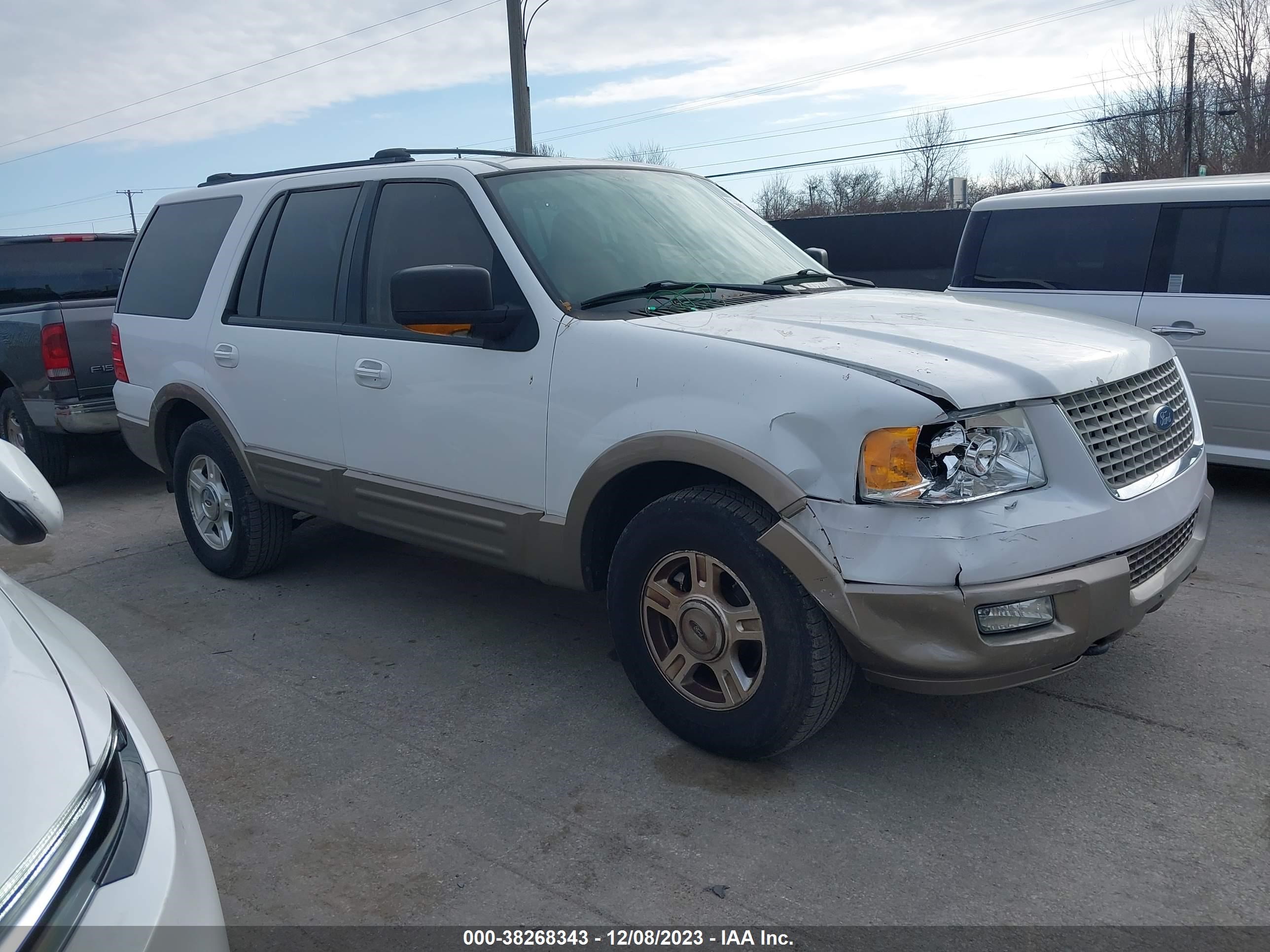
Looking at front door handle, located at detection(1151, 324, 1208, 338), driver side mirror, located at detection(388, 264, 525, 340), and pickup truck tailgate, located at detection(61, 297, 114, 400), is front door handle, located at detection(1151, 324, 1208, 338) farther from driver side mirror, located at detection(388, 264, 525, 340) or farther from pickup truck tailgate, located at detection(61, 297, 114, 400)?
pickup truck tailgate, located at detection(61, 297, 114, 400)

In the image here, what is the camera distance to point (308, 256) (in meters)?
4.80

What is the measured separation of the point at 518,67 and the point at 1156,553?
53.0 feet

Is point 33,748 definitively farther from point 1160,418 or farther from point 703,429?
point 1160,418

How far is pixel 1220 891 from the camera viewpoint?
8.40ft

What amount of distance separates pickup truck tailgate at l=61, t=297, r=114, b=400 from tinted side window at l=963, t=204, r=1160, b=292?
20.3ft

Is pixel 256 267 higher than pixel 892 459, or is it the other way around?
pixel 256 267

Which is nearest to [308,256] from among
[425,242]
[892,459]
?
[425,242]

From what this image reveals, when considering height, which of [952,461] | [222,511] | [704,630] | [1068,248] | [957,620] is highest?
[1068,248]

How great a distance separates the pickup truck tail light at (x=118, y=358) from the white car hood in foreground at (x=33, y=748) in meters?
4.34

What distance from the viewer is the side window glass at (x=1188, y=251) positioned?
6.16 m

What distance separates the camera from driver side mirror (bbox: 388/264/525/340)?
3.48 m

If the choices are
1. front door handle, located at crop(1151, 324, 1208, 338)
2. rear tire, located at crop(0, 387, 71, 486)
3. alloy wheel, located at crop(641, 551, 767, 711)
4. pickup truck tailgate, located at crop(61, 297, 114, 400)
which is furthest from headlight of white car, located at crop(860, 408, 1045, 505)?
rear tire, located at crop(0, 387, 71, 486)

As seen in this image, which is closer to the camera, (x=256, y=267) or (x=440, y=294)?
(x=440, y=294)

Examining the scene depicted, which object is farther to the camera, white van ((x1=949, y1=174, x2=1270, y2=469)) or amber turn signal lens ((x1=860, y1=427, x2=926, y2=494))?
white van ((x1=949, y1=174, x2=1270, y2=469))
